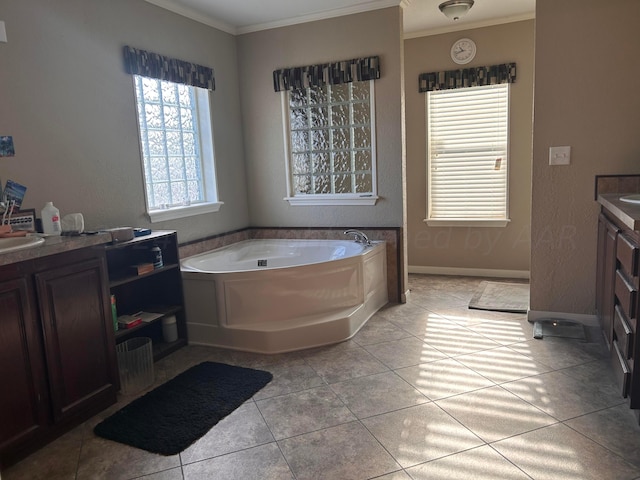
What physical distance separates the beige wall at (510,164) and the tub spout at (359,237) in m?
1.27

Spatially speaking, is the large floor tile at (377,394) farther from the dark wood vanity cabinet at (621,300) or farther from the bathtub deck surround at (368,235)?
the bathtub deck surround at (368,235)

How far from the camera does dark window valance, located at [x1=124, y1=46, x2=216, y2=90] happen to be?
128 inches

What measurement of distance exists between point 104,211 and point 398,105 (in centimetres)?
241

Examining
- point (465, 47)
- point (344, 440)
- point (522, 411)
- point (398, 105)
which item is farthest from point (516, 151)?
point (344, 440)

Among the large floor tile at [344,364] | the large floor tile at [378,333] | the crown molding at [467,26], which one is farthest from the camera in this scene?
the crown molding at [467,26]

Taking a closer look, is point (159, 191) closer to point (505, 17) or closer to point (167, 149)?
point (167, 149)

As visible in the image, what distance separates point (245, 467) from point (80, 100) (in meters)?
2.34

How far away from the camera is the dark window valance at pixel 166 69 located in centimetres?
325

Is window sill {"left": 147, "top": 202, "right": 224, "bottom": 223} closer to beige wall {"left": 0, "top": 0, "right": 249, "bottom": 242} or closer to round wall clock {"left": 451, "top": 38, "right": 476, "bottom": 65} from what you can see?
beige wall {"left": 0, "top": 0, "right": 249, "bottom": 242}

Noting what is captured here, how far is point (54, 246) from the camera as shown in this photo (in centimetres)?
215

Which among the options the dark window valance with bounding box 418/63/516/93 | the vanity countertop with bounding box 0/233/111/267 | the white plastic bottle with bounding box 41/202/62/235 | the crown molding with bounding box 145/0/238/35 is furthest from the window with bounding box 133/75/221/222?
the dark window valance with bounding box 418/63/516/93

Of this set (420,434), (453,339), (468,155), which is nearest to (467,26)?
(468,155)

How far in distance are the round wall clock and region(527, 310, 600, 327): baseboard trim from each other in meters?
2.57

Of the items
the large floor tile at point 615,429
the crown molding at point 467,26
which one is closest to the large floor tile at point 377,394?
the large floor tile at point 615,429
